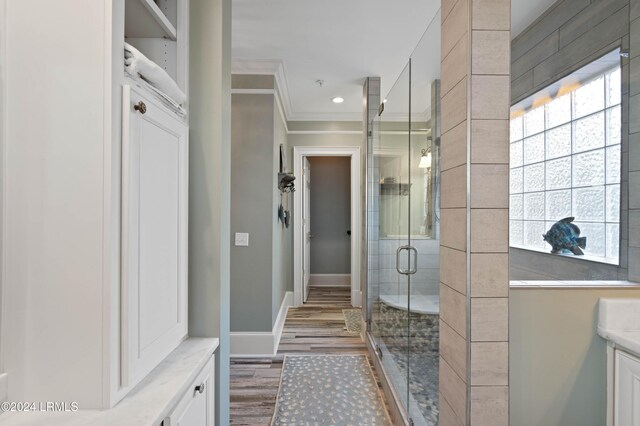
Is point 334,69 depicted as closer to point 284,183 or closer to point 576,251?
point 284,183

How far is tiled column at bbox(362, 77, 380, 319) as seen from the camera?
3166 mm

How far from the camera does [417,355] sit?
1832 mm

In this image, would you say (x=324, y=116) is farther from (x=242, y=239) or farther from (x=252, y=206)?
(x=242, y=239)

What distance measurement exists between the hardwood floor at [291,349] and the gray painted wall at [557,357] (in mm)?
1496

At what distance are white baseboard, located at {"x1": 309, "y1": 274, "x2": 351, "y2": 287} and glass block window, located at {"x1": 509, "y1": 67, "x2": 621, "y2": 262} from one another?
4.75 metres

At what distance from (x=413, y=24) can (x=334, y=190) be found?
376 centimetres

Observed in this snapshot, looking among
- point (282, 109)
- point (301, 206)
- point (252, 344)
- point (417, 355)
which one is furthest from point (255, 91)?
point (417, 355)

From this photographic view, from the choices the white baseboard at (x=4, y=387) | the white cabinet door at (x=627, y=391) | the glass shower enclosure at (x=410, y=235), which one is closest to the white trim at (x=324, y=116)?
the glass shower enclosure at (x=410, y=235)

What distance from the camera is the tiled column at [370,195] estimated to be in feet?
10.4

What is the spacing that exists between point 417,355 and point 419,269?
47cm

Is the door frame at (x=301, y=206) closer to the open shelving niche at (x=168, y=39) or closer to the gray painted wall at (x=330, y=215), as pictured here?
the gray painted wall at (x=330, y=215)

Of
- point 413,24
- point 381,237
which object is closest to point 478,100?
point 413,24

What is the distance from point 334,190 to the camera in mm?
5988

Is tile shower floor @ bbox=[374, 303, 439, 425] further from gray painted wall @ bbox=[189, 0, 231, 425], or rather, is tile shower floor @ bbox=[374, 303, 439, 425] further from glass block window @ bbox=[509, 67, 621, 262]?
gray painted wall @ bbox=[189, 0, 231, 425]
